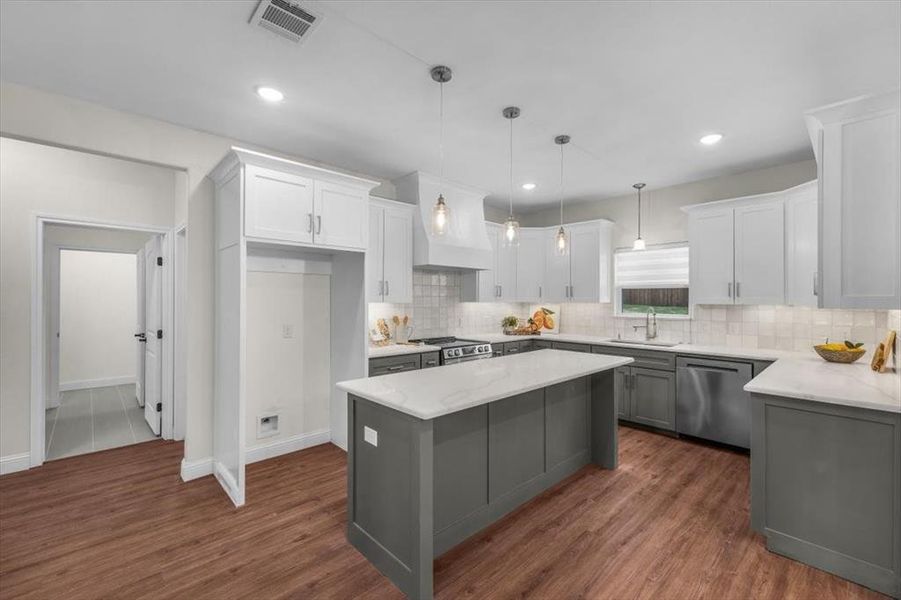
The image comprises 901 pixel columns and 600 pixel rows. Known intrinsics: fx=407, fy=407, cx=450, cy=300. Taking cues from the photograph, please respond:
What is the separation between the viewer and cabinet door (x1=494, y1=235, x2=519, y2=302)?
5500 mm

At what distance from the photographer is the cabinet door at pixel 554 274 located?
552 centimetres

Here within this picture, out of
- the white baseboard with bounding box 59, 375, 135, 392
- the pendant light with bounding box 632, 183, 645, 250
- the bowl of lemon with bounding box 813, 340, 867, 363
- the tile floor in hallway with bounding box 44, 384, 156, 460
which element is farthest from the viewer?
the white baseboard with bounding box 59, 375, 135, 392

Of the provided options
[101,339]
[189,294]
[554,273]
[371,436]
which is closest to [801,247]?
[554,273]

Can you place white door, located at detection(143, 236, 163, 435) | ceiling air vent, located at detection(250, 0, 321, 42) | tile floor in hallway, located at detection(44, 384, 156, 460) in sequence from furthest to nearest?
1. white door, located at detection(143, 236, 163, 435)
2. tile floor in hallway, located at detection(44, 384, 156, 460)
3. ceiling air vent, located at detection(250, 0, 321, 42)

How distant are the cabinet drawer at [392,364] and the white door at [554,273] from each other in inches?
95.2

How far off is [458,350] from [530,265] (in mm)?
2104

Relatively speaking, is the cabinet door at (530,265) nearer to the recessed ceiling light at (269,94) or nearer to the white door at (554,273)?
the white door at (554,273)

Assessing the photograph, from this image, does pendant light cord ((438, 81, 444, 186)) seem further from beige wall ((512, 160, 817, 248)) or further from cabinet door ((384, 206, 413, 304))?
beige wall ((512, 160, 817, 248))

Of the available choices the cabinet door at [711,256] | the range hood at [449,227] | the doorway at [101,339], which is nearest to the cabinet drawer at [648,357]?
the cabinet door at [711,256]

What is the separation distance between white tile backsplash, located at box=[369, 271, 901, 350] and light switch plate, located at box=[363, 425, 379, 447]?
2.27 metres

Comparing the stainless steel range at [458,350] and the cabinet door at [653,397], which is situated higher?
the stainless steel range at [458,350]

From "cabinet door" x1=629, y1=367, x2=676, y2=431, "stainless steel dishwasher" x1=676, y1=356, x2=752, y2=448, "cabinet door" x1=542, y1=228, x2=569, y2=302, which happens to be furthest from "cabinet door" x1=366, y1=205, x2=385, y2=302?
"stainless steel dishwasher" x1=676, y1=356, x2=752, y2=448

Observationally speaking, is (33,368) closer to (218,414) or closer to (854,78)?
(218,414)

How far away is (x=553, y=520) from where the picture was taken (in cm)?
264
